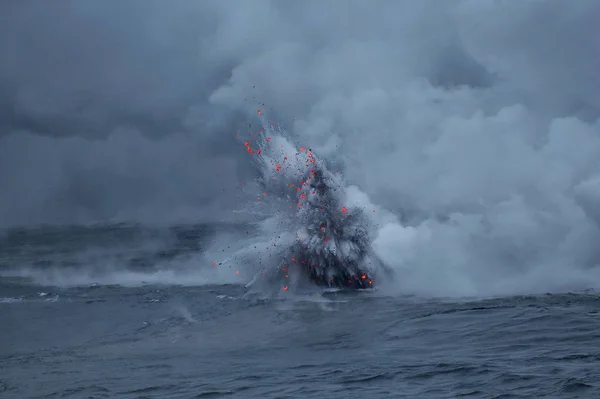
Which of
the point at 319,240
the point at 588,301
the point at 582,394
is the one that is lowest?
the point at 582,394

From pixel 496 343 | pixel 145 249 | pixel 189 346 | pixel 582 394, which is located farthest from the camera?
pixel 145 249

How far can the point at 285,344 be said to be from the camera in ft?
113

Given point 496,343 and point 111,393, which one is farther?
point 496,343

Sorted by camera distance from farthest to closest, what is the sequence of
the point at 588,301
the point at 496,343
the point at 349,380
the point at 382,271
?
1. the point at 382,271
2. the point at 588,301
3. the point at 496,343
4. the point at 349,380

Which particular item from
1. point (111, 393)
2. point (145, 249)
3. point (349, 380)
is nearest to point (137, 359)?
point (111, 393)

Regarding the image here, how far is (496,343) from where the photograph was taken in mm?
32000

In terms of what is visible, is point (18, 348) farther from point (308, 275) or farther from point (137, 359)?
point (308, 275)

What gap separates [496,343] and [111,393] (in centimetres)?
1526

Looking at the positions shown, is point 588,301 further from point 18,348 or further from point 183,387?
point 18,348

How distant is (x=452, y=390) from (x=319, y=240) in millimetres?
24333

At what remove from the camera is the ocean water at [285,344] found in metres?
27.1

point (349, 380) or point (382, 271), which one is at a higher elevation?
point (382, 271)

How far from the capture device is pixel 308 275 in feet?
162

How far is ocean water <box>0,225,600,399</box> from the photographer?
2714cm
